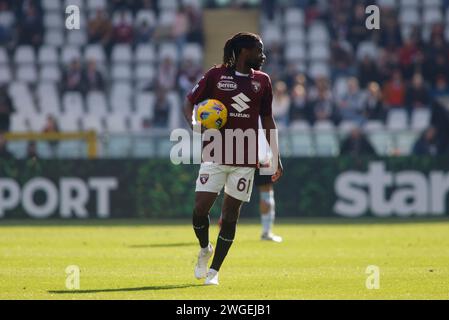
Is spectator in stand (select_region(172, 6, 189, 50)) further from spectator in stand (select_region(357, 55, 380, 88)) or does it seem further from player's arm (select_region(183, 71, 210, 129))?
player's arm (select_region(183, 71, 210, 129))

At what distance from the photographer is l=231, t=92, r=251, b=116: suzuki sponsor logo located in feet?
38.2

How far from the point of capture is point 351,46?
28.9 metres

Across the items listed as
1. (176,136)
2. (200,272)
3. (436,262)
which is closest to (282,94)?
(176,136)

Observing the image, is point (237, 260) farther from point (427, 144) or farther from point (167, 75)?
point (167, 75)

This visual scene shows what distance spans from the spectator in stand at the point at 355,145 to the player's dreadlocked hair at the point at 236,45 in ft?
39.5

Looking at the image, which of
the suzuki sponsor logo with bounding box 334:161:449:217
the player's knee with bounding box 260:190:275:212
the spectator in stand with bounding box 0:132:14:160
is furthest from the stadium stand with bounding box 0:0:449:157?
the player's knee with bounding box 260:190:275:212

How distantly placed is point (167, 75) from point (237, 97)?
16188 mm

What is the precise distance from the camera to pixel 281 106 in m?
25.8

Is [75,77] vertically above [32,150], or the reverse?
[75,77]

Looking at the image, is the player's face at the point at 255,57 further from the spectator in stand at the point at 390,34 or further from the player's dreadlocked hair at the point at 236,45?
the spectator in stand at the point at 390,34

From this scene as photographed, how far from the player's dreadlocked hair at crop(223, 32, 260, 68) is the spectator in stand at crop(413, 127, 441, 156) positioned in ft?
41.4

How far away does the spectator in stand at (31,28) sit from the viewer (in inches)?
1176

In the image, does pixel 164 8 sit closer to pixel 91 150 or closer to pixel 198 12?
pixel 198 12

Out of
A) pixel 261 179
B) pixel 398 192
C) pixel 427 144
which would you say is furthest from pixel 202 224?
pixel 427 144
